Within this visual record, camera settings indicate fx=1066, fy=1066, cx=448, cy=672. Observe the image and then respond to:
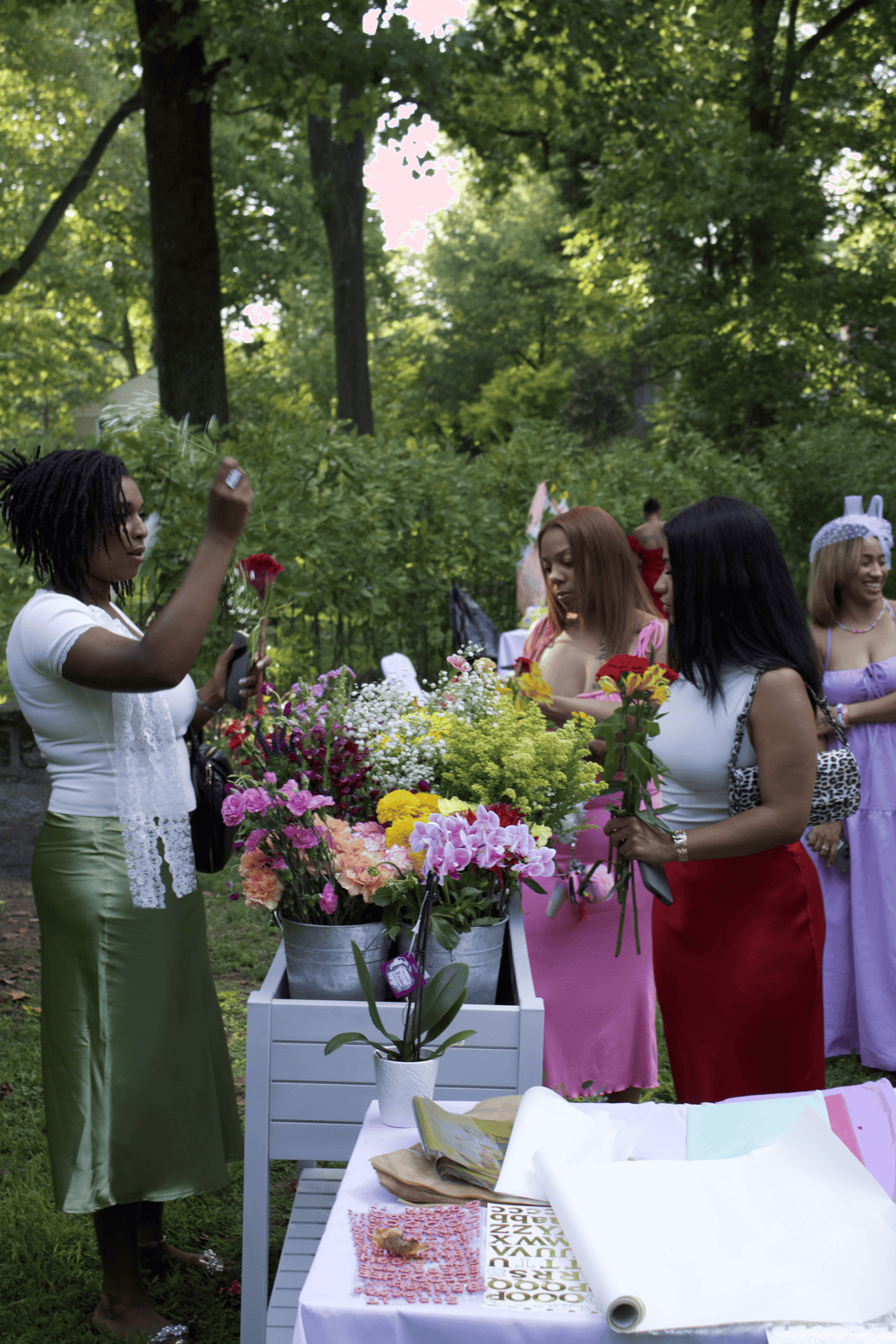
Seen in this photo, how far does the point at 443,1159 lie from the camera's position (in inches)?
58.2

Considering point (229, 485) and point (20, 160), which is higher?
point (20, 160)

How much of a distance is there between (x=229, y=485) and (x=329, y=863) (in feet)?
2.51

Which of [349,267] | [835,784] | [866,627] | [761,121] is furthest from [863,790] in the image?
[761,121]

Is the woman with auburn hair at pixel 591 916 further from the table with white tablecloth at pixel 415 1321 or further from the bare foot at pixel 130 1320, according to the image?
the table with white tablecloth at pixel 415 1321

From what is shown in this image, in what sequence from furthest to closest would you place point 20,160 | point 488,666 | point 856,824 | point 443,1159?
point 20,160 → point 856,824 → point 488,666 → point 443,1159

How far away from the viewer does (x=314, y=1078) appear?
192 centimetres

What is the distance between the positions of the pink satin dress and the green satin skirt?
3.58 ft

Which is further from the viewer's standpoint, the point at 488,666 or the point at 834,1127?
the point at 488,666

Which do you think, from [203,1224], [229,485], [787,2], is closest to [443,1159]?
[229,485]

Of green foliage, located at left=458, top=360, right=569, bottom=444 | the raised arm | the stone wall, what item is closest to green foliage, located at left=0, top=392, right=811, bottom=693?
the stone wall

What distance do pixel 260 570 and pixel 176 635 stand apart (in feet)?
2.64

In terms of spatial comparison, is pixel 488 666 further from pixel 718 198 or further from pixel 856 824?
pixel 718 198

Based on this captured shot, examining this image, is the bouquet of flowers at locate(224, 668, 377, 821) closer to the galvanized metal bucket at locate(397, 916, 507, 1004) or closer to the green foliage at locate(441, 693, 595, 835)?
the green foliage at locate(441, 693, 595, 835)

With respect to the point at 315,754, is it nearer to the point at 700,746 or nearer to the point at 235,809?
the point at 235,809
